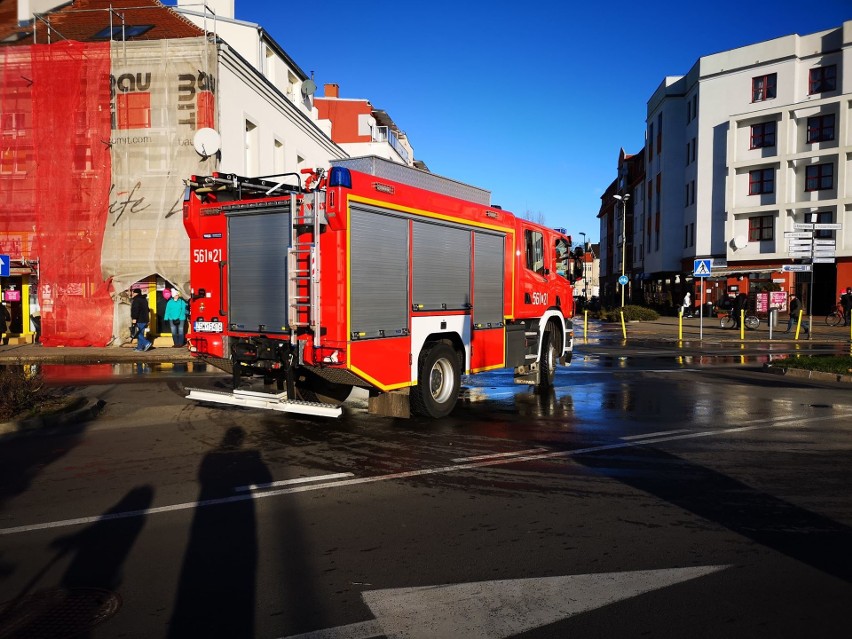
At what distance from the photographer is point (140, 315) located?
18828 mm

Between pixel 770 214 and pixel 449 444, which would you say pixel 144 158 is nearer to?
pixel 449 444

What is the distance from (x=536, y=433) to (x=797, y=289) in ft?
134

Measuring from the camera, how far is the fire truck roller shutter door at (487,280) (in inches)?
395

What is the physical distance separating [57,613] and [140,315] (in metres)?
16.5

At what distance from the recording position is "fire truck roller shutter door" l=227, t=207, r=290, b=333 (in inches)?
319

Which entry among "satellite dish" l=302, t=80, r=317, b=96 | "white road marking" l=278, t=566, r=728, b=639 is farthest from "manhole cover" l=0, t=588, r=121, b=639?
"satellite dish" l=302, t=80, r=317, b=96

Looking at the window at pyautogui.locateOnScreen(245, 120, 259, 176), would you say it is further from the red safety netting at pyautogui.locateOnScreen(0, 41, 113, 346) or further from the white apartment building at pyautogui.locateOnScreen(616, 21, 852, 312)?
the white apartment building at pyautogui.locateOnScreen(616, 21, 852, 312)

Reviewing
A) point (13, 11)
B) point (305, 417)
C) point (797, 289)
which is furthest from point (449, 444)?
Result: point (797, 289)

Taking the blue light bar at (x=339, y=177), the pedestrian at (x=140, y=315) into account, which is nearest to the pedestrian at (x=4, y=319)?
the pedestrian at (x=140, y=315)

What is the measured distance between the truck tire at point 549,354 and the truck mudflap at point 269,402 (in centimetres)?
529

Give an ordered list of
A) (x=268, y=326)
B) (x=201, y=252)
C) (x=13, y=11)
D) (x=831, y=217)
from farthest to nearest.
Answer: (x=831, y=217) → (x=13, y=11) → (x=201, y=252) → (x=268, y=326)

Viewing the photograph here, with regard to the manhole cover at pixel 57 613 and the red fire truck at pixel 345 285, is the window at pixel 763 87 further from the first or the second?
the manhole cover at pixel 57 613

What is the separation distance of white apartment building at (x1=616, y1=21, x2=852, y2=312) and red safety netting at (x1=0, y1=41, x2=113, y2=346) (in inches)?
1412

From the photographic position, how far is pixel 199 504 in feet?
17.7
